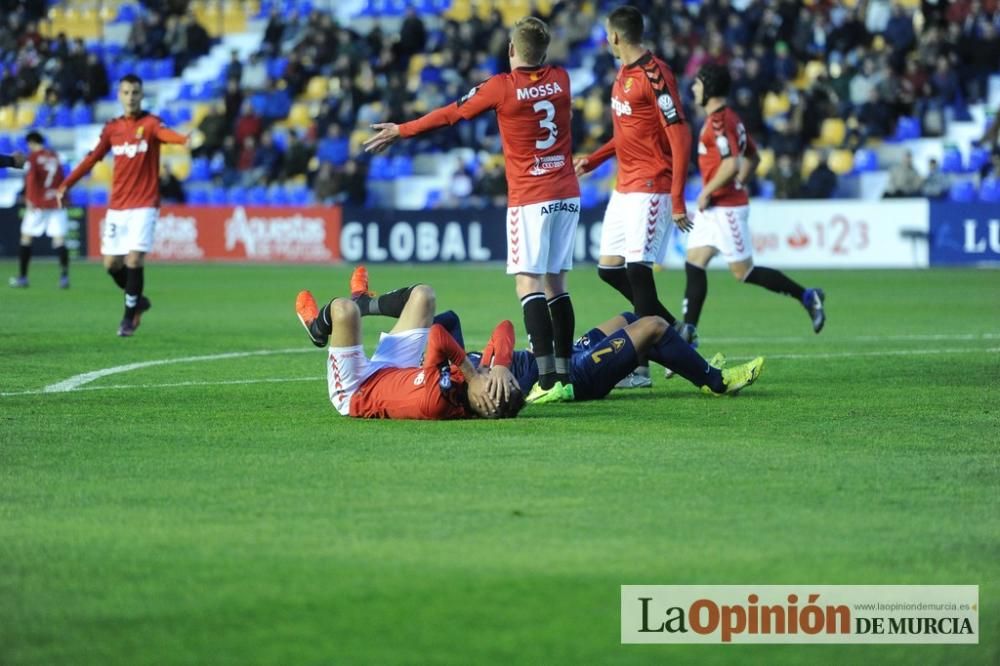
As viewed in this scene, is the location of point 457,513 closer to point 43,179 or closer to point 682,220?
point 682,220

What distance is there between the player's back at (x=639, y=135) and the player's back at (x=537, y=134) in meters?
0.83

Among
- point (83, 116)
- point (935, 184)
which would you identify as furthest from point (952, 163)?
point (83, 116)

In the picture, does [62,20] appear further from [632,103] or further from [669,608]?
[669,608]

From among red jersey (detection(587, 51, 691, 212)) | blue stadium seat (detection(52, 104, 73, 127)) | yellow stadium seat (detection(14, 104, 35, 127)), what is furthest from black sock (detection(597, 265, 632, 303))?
yellow stadium seat (detection(14, 104, 35, 127))

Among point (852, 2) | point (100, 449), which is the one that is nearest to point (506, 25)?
point (852, 2)

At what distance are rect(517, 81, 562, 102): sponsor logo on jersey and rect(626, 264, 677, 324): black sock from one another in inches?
62.4

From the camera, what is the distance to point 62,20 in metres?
41.2

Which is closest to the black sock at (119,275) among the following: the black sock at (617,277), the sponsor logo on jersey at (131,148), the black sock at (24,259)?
the sponsor logo on jersey at (131,148)

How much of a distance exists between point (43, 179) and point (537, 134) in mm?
16963

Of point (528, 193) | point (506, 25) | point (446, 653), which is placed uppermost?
point (506, 25)

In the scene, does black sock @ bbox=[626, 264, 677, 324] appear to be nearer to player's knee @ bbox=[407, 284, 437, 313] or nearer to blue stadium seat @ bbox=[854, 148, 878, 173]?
→ player's knee @ bbox=[407, 284, 437, 313]

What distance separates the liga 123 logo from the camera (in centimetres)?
452

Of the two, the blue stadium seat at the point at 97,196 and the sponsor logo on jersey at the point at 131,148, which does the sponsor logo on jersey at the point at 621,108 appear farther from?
the blue stadium seat at the point at 97,196

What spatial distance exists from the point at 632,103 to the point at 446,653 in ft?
22.9
